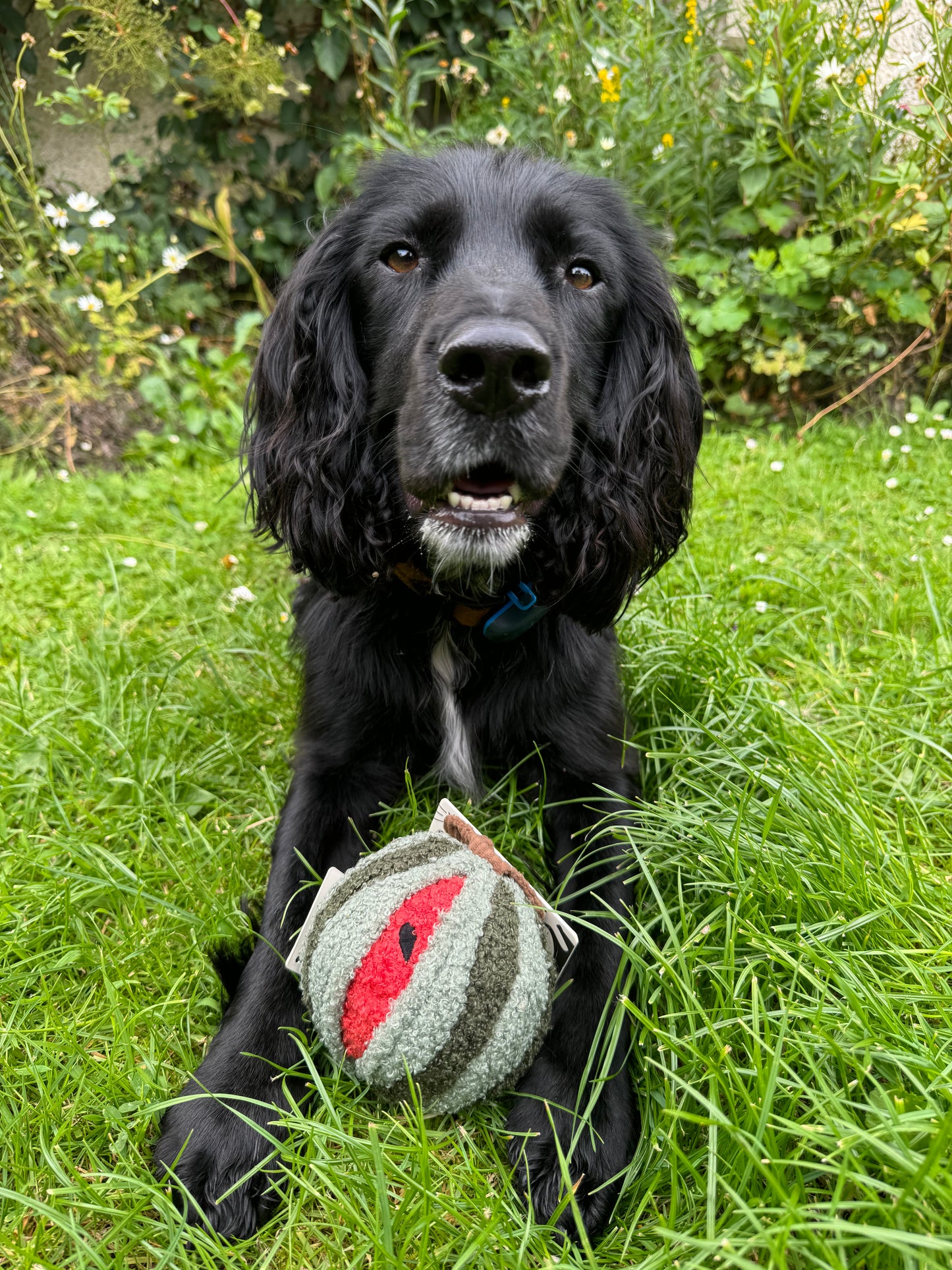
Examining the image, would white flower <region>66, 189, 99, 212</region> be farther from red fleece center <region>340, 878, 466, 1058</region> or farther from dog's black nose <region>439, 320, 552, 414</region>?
red fleece center <region>340, 878, 466, 1058</region>

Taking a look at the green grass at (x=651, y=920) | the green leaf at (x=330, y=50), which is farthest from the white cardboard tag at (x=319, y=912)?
the green leaf at (x=330, y=50)

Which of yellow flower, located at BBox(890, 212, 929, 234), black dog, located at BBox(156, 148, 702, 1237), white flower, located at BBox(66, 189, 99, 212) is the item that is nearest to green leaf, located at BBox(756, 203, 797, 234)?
yellow flower, located at BBox(890, 212, 929, 234)

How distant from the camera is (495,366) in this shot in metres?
1.39

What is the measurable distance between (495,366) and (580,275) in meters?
0.52

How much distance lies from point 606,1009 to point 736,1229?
1.22 ft

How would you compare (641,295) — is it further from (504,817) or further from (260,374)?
(504,817)

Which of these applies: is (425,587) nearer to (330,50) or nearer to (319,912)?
(319,912)

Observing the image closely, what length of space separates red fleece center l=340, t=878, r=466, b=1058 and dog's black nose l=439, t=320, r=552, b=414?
30.7 inches

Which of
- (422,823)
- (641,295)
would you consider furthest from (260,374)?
(422,823)

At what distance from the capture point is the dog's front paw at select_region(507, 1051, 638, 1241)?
1.24 metres

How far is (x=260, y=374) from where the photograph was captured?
1938 millimetres

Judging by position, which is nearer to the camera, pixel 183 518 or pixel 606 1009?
pixel 606 1009

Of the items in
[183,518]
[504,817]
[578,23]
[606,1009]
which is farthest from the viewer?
[578,23]

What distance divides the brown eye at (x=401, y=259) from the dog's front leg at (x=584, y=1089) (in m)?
1.07
